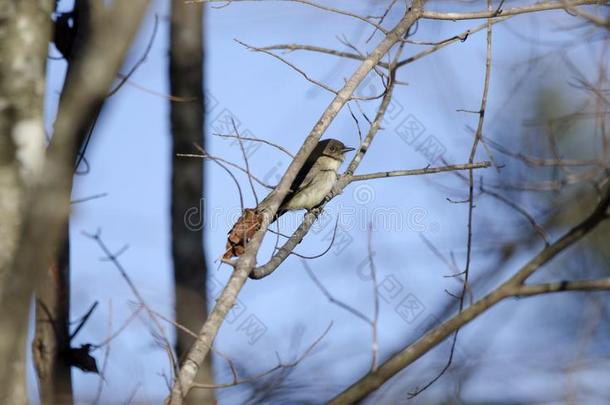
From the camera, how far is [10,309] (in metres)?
2.46

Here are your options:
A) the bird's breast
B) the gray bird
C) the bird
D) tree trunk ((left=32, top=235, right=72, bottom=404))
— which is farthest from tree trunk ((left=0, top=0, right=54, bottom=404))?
the bird's breast

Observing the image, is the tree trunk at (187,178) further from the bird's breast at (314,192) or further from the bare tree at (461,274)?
the bare tree at (461,274)

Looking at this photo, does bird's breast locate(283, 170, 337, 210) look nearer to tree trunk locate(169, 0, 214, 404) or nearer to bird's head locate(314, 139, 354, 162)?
bird's head locate(314, 139, 354, 162)

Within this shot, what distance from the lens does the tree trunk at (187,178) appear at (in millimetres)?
6957

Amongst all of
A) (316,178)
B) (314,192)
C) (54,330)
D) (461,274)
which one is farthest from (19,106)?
(316,178)

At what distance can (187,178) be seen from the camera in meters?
7.74

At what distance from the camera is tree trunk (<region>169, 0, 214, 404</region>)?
6.96m

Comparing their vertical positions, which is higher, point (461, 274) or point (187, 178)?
point (187, 178)

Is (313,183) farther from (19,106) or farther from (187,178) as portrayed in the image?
(19,106)

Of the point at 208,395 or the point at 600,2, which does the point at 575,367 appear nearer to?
the point at 600,2

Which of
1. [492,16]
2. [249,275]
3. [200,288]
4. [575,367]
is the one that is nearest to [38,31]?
[249,275]

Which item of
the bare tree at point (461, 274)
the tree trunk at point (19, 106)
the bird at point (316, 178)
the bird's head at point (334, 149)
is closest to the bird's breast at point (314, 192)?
the bird at point (316, 178)

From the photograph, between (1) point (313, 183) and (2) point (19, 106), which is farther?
(1) point (313, 183)

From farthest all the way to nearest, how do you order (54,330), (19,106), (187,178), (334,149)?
(334,149) < (187,178) < (54,330) < (19,106)
